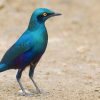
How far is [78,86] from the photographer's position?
29.1 ft

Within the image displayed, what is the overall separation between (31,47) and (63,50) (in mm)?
4185

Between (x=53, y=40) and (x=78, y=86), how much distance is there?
161 inches

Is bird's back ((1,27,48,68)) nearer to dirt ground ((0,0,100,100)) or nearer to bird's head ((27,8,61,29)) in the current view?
bird's head ((27,8,61,29))

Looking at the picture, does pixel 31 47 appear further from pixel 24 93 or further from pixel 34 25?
pixel 24 93

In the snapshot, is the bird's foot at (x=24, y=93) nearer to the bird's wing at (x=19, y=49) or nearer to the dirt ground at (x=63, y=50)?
the dirt ground at (x=63, y=50)

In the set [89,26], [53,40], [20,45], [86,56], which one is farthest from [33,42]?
[89,26]

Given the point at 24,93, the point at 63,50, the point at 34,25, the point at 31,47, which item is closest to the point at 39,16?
the point at 34,25

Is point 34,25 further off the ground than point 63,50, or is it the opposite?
point 34,25

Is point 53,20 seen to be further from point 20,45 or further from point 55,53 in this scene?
point 20,45

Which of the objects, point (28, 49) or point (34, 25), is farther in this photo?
point (34, 25)

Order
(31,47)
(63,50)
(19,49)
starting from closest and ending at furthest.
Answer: (31,47) → (19,49) → (63,50)

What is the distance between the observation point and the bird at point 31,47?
786 centimetres

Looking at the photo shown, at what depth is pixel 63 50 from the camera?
1202 cm

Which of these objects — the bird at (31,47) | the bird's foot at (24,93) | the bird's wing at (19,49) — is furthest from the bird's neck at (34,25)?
the bird's foot at (24,93)
